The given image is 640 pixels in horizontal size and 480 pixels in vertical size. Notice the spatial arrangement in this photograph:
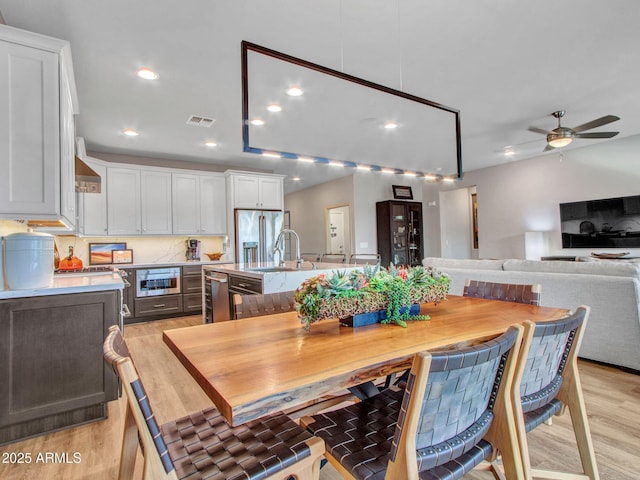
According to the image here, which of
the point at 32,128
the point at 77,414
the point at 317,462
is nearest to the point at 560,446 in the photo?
the point at 317,462

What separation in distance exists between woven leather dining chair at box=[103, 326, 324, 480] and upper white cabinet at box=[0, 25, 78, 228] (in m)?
1.76

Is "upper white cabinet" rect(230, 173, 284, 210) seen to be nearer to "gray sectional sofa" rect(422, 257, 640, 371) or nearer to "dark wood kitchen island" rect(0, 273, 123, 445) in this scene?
"dark wood kitchen island" rect(0, 273, 123, 445)

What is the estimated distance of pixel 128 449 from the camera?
1154mm

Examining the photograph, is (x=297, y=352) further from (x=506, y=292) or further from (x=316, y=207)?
(x=316, y=207)

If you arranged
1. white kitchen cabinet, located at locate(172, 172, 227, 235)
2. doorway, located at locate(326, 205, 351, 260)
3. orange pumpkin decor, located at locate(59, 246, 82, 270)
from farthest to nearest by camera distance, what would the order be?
doorway, located at locate(326, 205, 351, 260)
white kitchen cabinet, located at locate(172, 172, 227, 235)
orange pumpkin decor, located at locate(59, 246, 82, 270)

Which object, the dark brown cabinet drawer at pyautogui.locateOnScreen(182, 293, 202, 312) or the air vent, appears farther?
the dark brown cabinet drawer at pyautogui.locateOnScreen(182, 293, 202, 312)

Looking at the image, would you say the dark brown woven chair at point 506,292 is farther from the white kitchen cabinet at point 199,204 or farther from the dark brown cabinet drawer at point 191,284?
the white kitchen cabinet at point 199,204

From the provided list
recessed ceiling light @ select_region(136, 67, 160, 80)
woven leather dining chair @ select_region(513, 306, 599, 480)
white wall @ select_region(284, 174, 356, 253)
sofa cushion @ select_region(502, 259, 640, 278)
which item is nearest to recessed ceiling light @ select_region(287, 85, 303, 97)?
recessed ceiling light @ select_region(136, 67, 160, 80)

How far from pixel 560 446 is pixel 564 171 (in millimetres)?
5940

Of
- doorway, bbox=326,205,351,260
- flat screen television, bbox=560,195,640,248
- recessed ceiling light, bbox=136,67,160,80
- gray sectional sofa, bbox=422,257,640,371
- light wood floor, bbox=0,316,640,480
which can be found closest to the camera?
light wood floor, bbox=0,316,640,480

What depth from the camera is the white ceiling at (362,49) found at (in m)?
2.31

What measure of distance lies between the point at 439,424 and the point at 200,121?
14.0 ft

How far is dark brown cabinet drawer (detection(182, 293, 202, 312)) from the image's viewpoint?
18.0 feet

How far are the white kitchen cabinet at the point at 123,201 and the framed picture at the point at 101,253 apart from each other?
0.35 metres
